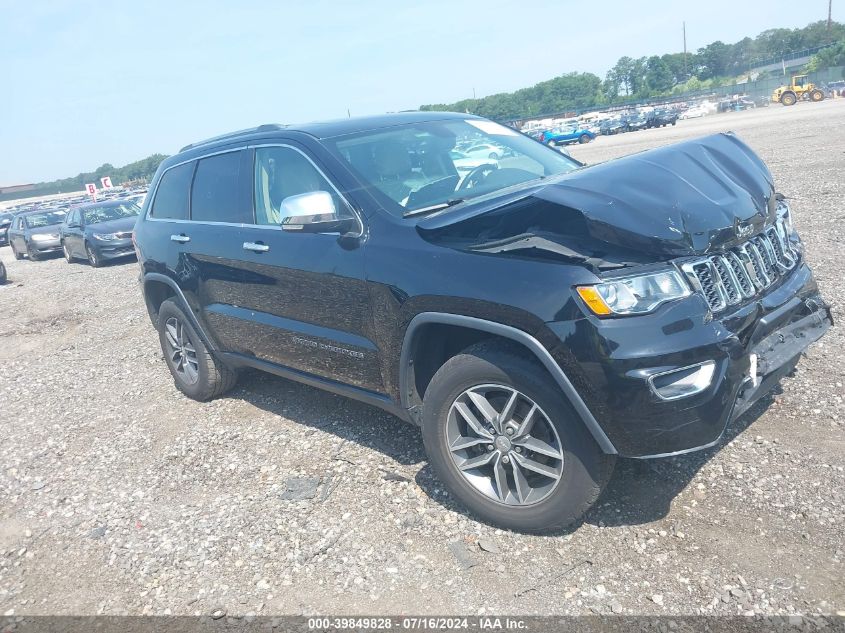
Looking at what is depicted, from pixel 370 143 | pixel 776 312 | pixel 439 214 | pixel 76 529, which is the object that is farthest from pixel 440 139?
pixel 76 529

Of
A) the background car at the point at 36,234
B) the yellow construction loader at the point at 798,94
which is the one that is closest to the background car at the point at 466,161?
the background car at the point at 36,234

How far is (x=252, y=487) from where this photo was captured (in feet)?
13.3

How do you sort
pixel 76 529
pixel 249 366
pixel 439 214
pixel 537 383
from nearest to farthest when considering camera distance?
1. pixel 537 383
2. pixel 439 214
3. pixel 76 529
4. pixel 249 366

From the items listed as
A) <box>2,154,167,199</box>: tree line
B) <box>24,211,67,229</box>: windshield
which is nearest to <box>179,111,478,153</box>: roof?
<box>24,211,67,229</box>: windshield

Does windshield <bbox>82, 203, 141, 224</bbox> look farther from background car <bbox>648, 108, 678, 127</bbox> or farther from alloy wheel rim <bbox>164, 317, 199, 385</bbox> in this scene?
background car <bbox>648, 108, 678, 127</bbox>

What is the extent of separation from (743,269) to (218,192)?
134 inches

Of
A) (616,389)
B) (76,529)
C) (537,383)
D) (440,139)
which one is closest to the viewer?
(616,389)

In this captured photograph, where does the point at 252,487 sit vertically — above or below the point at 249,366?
below

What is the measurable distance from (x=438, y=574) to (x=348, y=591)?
0.41 metres

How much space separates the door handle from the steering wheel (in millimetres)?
1255

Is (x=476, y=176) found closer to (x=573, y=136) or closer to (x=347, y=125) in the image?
(x=347, y=125)

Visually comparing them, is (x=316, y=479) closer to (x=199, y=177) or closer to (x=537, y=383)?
(x=537, y=383)

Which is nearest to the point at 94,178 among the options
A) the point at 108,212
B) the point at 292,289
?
the point at 108,212

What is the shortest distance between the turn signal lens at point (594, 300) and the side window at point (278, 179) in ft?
5.56
